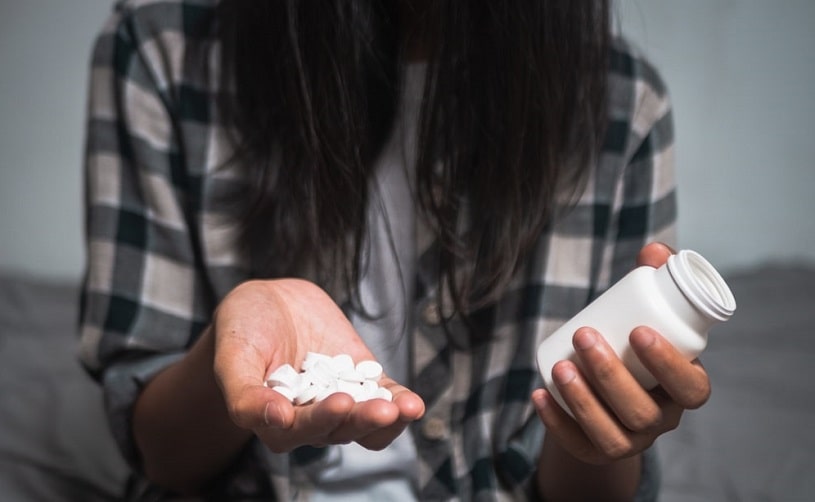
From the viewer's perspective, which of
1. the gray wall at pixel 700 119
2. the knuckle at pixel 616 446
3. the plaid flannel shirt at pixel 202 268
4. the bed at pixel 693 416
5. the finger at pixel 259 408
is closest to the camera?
the finger at pixel 259 408

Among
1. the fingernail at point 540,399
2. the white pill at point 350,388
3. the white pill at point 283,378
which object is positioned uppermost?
the white pill at point 283,378

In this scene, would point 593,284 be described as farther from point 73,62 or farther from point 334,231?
point 73,62

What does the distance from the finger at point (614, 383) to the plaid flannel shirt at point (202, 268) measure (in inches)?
10.0

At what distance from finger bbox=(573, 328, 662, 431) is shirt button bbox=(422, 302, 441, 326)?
258mm

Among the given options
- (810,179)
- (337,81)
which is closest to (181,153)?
(337,81)

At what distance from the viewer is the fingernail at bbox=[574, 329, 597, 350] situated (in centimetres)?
48

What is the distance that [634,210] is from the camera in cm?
83

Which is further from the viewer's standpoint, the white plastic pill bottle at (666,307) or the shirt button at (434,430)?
the shirt button at (434,430)

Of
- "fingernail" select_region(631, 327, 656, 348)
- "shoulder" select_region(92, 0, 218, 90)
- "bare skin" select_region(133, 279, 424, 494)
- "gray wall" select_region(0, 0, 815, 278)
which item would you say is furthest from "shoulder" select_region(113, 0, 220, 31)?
"gray wall" select_region(0, 0, 815, 278)

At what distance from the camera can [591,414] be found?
0.51 metres

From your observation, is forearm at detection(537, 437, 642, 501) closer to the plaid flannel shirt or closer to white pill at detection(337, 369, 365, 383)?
the plaid flannel shirt

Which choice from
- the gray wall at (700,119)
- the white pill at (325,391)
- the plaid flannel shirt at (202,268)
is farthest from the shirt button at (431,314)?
the gray wall at (700,119)

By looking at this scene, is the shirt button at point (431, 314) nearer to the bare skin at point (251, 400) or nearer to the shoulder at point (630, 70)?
the bare skin at point (251, 400)

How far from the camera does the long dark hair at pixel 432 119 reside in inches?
26.7
